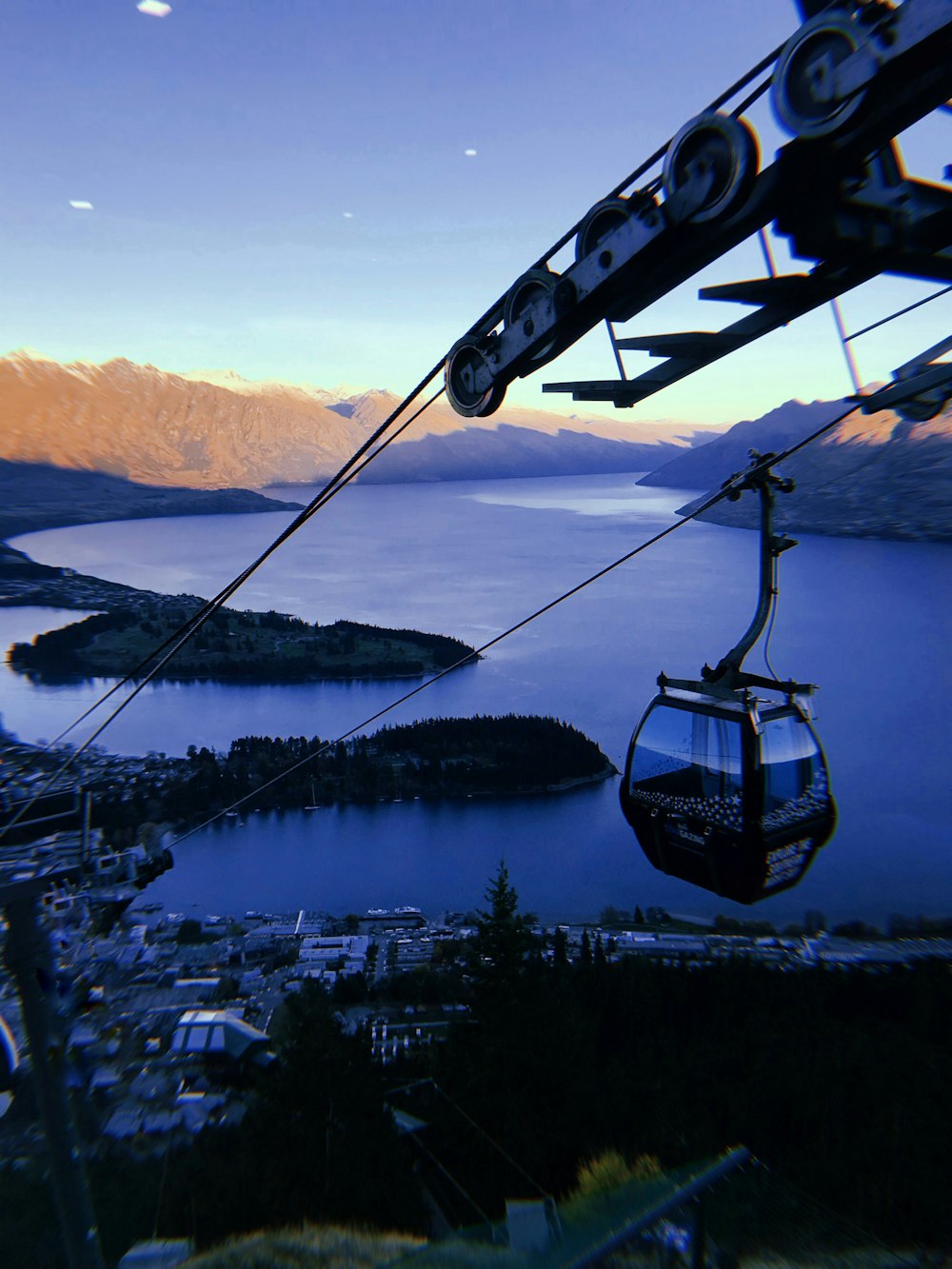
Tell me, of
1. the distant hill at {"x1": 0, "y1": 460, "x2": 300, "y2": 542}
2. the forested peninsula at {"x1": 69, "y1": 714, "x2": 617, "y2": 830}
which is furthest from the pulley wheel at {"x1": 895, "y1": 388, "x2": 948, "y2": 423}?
the distant hill at {"x1": 0, "y1": 460, "x2": 300, "y2": 542}

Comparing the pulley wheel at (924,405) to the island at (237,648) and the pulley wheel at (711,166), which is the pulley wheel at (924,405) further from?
the island at (237,648)

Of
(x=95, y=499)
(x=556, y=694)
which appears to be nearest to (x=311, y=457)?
(x=95, y=499)

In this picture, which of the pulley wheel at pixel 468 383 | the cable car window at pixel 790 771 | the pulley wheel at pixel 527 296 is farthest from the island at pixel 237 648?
the pulley wheel at pixel 527 296

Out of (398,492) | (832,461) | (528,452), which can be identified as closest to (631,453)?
(528,452)

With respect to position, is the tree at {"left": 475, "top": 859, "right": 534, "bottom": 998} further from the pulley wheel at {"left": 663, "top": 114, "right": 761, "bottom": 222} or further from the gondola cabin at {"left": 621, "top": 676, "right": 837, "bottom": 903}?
the pulley wheel at {"left": 663, "top": 114, "right": 761, "bottom": 222}

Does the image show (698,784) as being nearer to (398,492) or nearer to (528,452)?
(398,492)

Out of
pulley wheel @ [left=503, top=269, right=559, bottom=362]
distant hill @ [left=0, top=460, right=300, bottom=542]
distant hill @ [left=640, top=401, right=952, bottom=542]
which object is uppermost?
distant hill @ [left=0, top=460, right=300, bottom=542]
